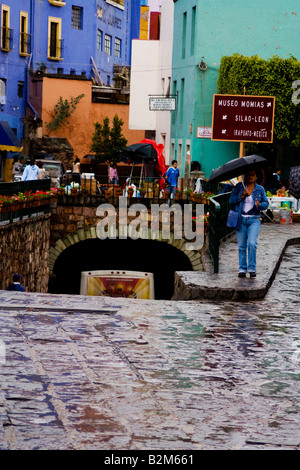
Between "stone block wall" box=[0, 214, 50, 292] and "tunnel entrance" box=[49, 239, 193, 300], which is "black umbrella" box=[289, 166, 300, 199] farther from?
"tunnel entrance" box=[49, 239, 193, 300]

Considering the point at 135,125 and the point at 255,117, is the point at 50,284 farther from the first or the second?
the point at 135,125

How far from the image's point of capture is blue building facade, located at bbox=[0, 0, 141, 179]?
47.0 m

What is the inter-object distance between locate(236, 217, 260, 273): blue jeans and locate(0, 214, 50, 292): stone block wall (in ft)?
28.4

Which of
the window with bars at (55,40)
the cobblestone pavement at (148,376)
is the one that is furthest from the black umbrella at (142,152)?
the window with bars at (55,40)

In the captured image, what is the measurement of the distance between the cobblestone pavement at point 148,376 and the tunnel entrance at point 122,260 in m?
21.1

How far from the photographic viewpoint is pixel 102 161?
43.4 m

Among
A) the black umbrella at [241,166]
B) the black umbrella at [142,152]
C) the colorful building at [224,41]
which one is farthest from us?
the colorful building at [224,41]

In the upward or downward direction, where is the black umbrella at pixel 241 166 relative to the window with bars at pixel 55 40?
downward

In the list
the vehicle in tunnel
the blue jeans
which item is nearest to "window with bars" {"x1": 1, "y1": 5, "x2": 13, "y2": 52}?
the vehicle in tunnel

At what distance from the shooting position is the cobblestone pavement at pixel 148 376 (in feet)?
17.7

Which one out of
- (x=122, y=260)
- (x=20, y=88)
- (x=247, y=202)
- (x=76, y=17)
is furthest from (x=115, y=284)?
(x=76, y=17)

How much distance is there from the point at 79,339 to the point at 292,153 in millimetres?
26257

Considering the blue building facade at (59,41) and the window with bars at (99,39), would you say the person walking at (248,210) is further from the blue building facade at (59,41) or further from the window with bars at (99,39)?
the window with bars at (99,39)

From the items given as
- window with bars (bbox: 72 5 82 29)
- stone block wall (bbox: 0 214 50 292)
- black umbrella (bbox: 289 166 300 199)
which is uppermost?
window with bars (bbox: 72 5 82 29)
